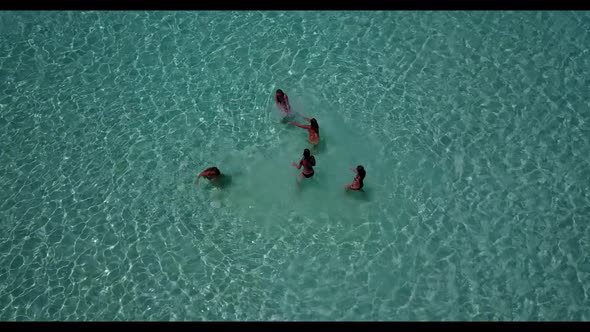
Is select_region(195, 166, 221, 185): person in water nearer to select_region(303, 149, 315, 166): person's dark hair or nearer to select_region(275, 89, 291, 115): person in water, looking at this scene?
select_region(303, 149, 315, 166): person's dark hair

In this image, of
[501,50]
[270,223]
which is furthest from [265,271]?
[501,50]

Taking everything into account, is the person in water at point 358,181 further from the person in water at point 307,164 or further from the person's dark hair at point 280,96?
the person's dark hair at point 280,96

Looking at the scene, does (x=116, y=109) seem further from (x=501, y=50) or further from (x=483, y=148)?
(x=501, y=50)

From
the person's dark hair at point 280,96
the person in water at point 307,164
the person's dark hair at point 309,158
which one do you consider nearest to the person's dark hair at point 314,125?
the person in water at point 307,164

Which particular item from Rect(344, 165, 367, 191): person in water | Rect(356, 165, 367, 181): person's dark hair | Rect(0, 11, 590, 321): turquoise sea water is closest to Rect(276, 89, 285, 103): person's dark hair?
Rect(0, 11, 590, 321): turquoise sea water

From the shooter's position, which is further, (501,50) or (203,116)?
(501,50)

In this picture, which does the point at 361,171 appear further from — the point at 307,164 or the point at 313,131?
the point at 313,131
